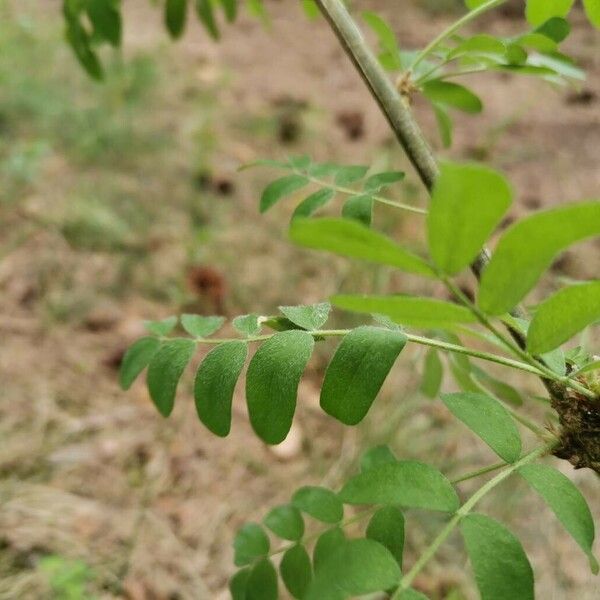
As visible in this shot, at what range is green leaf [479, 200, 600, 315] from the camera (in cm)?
34

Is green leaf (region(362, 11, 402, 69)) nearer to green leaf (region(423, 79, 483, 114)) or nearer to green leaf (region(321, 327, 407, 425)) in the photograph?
green leaf (region(423, 79, 483, 114))

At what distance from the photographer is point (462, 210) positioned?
13.5 inches

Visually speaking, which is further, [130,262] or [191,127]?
[191,127]

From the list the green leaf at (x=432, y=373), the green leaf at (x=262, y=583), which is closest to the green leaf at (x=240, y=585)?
the green leaf at (x=262, y=583)

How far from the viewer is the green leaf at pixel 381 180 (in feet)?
2.35

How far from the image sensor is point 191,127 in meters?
2.78

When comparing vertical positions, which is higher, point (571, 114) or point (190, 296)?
point (571, 114)

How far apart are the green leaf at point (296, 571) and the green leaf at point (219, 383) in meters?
0.18

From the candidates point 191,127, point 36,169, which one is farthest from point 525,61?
point 191,127

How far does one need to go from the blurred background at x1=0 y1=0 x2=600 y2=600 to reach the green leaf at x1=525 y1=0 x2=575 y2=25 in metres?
1.05

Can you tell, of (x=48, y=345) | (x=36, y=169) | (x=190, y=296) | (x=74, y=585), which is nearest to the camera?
(x=74, y=585)

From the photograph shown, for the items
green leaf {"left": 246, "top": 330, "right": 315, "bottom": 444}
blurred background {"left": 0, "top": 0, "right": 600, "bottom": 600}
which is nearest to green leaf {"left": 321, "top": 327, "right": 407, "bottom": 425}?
green leaf {"left": 246, "top": 330, "right": 315, "bottom": 444}

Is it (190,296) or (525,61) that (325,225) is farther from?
(190,296)

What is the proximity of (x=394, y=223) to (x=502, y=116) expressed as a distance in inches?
40.1
